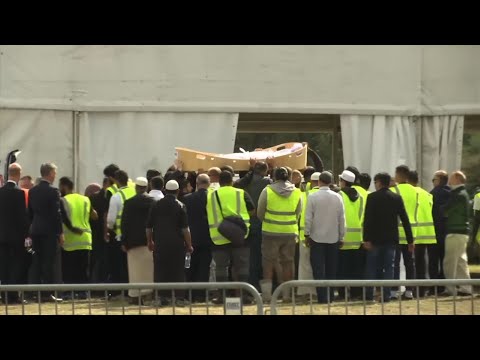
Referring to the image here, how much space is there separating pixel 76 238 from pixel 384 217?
406 centimetres

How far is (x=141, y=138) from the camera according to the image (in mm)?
18234

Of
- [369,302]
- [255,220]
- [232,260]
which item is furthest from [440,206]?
[369,302]

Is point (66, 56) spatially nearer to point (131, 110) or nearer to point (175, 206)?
point (131, 110)

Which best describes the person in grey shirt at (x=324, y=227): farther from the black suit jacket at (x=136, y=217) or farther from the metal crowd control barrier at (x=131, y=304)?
the black suit jacket at (x=136, y=217)

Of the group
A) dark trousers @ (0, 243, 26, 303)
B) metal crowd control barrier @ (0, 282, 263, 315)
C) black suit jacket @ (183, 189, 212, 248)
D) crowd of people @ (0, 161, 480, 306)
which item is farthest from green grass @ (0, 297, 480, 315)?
black suit jacket @ (183, 189, 212, 248)

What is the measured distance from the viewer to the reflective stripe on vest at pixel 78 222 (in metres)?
15.8

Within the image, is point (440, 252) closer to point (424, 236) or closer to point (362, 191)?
point (424, 236)

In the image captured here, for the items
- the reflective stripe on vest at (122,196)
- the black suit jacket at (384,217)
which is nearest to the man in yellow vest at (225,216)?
the reflective stripe on vest at (122,196)

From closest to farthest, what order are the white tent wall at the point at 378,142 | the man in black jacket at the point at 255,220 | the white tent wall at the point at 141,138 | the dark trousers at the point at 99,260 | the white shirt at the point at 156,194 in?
the white shirt at the point at 156,194 < the man in black jacket at the point at 255,220 < the dark trousers at the point at 99,260 < the white tent wall at the point at 141,138 < the white tent wall at the point at 378,142

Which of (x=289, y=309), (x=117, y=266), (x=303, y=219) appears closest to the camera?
(x=289, y=309)

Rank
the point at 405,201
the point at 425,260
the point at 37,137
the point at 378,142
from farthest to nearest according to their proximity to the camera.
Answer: the point at 378,142
the point at 37,137
the point at 425,260
the point at 405,201

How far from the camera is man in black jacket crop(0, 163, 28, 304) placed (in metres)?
15.3
